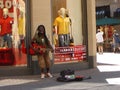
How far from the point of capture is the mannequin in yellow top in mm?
16511

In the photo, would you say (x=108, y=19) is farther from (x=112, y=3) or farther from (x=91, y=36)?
(x=91, y=36)

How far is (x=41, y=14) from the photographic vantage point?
15547mm

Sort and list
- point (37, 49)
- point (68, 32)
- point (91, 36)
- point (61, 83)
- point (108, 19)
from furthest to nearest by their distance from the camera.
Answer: point (108, 19) → point (91, 36) → point (68, 32) → point (37, 49) → point (61, 83)

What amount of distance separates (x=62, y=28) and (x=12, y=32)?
2129mm

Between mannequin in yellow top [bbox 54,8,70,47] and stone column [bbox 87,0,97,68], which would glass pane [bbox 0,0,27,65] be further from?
stone column [bbox 87,0,97,68]

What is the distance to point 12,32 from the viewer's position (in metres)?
15.5

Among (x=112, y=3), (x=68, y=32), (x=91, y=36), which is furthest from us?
(x=112, y=3)

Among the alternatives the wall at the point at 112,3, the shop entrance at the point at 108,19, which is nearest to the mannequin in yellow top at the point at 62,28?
the shop entrance at the point at 108,19

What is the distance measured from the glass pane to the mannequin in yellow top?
1.54m

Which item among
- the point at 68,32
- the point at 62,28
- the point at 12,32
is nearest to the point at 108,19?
the point at 68,32

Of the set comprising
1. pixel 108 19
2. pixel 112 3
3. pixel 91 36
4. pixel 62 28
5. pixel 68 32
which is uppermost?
pixel 112 3

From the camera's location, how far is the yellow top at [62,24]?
1647 cm

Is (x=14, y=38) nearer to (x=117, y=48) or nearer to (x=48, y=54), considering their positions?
(x=48, y=54)

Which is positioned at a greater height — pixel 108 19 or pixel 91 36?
pixel 108 19
